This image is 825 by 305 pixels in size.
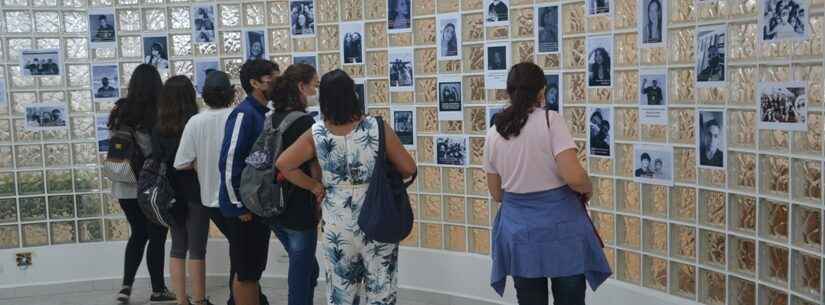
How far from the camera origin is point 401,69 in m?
5.64

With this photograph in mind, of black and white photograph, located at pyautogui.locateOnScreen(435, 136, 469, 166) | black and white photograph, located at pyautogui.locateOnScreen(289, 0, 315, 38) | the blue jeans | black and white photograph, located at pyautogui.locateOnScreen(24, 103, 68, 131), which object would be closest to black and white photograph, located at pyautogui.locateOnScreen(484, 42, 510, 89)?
black and white photograph, located at pyautogui.locateOnScreen(435, 136, 469, 166)

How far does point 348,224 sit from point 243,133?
0.97 metres

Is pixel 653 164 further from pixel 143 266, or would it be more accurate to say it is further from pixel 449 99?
pixel 143 266

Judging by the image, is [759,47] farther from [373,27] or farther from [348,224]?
[373,27]

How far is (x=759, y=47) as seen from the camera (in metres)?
3.67

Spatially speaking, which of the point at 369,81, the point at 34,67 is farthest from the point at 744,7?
the point at 34,67

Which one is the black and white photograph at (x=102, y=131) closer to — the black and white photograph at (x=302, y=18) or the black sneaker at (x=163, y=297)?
the black sneaker at (x=163, y=297)

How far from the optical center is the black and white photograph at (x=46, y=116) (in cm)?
632

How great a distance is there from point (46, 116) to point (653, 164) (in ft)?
14.0

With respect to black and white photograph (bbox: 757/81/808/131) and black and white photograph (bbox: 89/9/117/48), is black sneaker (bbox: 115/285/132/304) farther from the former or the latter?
black and white photograph (bbox: 757/81/808/131)

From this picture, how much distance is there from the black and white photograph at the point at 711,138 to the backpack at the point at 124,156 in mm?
3377

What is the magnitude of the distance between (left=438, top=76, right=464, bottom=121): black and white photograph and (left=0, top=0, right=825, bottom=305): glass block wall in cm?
4

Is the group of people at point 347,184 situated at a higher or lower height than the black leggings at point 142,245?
higher

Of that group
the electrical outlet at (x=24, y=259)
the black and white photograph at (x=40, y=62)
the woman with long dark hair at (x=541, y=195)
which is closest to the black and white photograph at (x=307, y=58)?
the black and white photograph at (x=40, y=62)
